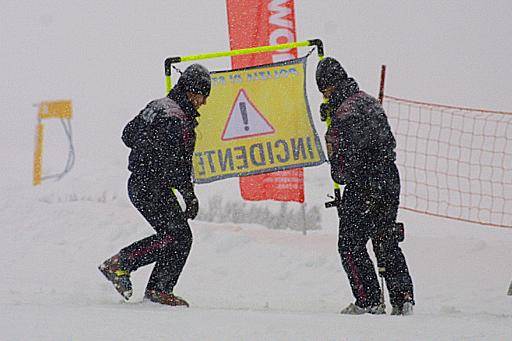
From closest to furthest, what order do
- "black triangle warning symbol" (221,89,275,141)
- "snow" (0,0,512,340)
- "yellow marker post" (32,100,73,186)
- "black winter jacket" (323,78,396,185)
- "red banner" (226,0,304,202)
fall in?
1. "snow" (0,0,512,340)
2. "black winter jacket" (323,78,396,185)
3. "black triangle warning symbol" (221,89,275,141)
4. "red banner" (226,0,304,202)
5. "yellow marker post" (32,100,73,186)

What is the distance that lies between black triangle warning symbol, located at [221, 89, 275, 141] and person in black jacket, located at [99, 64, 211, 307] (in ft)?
6.51

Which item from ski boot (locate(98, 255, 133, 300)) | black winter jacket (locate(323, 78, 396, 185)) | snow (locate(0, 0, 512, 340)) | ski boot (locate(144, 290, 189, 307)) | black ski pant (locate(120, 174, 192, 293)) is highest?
black winter jacket (locate(323, 78, 396, 185))

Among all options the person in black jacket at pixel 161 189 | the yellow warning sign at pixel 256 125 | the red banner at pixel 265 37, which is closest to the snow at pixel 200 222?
the person in black jacket at pixel 161 189

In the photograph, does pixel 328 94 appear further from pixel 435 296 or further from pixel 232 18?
pixel 232 18

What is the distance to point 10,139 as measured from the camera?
2080cm

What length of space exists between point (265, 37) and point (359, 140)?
3539mm

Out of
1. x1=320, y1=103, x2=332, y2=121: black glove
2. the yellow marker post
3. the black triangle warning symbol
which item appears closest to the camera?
x1=320, y1=103, x2=332, y2=121: black glove

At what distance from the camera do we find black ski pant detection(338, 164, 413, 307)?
14.3 feet

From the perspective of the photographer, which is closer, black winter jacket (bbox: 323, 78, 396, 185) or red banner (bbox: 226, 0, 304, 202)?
black winter jacket (bbox: 323, 78, 396, 185)

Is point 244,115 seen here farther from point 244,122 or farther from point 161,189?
point 161,189

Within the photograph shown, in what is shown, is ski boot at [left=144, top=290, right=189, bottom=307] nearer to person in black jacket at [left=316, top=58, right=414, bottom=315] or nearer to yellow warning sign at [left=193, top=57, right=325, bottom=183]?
person in black jacket at [left=316, top=58, right=414, bottom=315]

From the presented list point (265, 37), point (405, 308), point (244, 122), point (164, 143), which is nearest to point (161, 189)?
point (164, 143)

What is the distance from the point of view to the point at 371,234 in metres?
4.39

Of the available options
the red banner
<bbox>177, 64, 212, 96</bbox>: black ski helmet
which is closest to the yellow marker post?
the red banner
